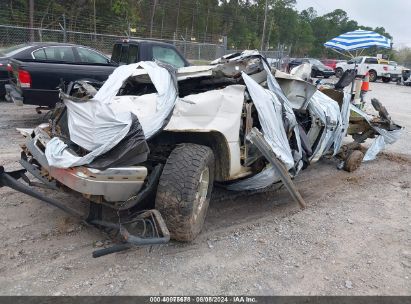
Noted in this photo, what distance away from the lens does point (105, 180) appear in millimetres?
3166

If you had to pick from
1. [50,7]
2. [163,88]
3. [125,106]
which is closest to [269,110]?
[163,88]

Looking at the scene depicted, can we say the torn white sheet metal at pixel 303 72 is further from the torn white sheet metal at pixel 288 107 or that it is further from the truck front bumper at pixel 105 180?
the truck front bumper at pixel 105 180

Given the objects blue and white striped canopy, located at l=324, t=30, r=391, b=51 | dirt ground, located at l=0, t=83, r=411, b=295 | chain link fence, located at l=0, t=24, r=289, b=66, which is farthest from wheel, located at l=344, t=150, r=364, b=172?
blue and white striped canopy, located at l=324, t=30, r=391, b=51

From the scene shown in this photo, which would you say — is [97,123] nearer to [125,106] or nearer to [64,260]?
[125,106]

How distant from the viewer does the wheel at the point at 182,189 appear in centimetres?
348

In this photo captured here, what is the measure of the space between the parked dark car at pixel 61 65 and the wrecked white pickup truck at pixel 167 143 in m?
3.05

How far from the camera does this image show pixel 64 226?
158 inches

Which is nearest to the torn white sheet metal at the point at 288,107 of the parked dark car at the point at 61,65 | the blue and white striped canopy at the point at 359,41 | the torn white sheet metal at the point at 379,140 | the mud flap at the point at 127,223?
the mud flap at the point at 127,223

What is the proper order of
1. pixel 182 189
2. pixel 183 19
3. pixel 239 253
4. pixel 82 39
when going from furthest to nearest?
pixel 183 19 < pixel 82 39 < pixel 239 253 < pixel 182 189

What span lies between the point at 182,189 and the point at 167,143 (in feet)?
2.11

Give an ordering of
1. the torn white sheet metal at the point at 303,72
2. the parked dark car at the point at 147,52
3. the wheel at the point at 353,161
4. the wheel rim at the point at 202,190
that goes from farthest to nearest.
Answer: the parked dark car at the point at 147,52 < the wheel at the point at 353,161 < the torn white sheet metal at the point at 303,72 < the wheel rim at the point at 202,190

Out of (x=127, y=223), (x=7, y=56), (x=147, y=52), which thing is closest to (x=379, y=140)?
(x=147, y=52)

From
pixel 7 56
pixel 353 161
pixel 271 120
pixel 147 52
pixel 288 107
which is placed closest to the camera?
pixel 271 120

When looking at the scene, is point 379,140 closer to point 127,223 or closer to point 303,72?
point 303,72
